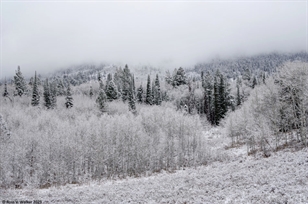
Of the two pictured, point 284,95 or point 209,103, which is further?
point 209,103

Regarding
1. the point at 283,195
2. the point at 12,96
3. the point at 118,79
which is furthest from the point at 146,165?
the point at 12,96

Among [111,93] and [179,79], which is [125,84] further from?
[179,79]

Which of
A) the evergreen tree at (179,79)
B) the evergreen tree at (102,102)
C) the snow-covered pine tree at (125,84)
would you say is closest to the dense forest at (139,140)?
the evergreen tree at (102,102)

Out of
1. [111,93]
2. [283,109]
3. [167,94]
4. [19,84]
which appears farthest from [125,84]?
[283,109]

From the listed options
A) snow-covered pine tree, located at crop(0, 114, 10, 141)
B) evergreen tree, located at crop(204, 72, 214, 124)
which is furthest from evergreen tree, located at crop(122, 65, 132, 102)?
snow-covered pine tree, located at crop(0, 114, 10, 141)

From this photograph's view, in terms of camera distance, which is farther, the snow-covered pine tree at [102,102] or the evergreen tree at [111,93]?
the evergreen tree at [111,93]

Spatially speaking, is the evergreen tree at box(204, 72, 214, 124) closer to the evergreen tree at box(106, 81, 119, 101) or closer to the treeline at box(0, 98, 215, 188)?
the treeline at box(0, 98, 215, 188)

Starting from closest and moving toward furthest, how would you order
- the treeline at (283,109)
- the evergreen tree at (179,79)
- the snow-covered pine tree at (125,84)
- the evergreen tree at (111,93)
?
the treeline at (283,109)
the evergreen tree at (111,93)
the snow-covered pine tree at (125,84)
the evergreen tree at (179,79)

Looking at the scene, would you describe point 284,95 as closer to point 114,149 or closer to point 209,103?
point 114,149

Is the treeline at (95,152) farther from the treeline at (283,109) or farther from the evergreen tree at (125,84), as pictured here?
the evergreen tree at (125,84)

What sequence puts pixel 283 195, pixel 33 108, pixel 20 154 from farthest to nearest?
1. pixel 33 108
2. pixel 20 154
3. pixel 283 195

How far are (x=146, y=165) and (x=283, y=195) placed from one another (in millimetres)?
39047

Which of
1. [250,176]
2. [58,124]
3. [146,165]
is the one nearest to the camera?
[250,176]

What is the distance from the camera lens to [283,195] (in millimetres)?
14148
